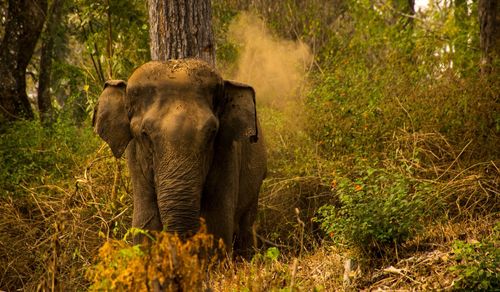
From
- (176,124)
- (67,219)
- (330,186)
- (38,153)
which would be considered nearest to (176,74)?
(176,124)

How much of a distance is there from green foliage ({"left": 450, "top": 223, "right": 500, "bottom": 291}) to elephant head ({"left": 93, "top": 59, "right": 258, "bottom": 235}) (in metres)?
2.25

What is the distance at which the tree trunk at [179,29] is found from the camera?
9.30 meters

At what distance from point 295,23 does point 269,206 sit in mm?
10446

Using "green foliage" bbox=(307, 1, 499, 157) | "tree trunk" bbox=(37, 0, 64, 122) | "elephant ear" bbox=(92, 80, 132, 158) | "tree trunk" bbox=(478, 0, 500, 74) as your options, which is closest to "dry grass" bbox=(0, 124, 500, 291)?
"green foliage" bbox=(307, 1, 499, 157)

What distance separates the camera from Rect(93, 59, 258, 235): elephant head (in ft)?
22.2

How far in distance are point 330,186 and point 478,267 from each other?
459cm

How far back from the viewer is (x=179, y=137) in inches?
266

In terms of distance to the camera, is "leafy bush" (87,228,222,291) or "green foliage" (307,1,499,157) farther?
"green foliage" (307,1,499,157)

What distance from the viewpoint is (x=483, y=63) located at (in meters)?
11.1

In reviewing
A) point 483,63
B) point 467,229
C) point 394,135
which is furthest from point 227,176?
point 483,63

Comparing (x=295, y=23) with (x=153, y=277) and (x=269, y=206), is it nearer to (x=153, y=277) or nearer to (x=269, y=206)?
(x=269, y=206)

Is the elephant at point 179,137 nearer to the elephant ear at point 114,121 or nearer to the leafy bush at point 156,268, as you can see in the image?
the elephant ear at point 114,121

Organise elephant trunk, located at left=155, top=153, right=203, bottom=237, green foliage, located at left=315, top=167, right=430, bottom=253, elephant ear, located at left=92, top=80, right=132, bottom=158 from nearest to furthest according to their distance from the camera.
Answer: elephant trunk, located at left=155, top=153, right=203, bottom=237
green foliage, located at left=315, top=167, right=430, bottom=253
elephant ear, located at left=92, top=80, right=132, bottom=158

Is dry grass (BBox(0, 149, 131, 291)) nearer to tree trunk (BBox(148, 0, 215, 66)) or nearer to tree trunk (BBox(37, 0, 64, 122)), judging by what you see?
tree trunk (BBox(148, 0, 215, 66))
